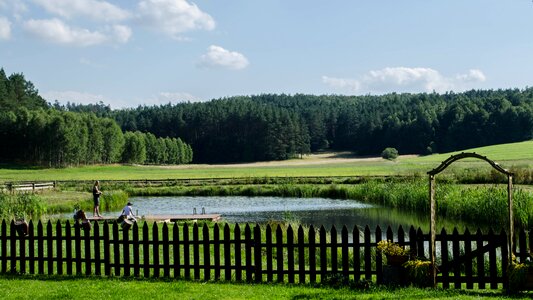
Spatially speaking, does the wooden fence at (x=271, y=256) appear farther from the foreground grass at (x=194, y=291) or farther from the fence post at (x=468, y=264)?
the foreground grass at (x=194, y=291)

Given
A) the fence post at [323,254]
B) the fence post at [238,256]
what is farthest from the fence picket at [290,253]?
the fence post at [238,256]

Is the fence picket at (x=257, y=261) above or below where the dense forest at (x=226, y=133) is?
below

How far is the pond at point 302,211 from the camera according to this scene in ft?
121

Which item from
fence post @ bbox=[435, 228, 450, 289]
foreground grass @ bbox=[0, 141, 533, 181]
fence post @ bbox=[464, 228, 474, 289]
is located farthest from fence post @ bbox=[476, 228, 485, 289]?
foreground grass @ bbox=[0, 141, 533, 181]

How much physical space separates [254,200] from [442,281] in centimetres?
4675

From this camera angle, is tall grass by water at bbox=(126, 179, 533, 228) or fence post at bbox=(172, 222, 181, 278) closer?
fence post at bbox=(172, 222, 181, 278)

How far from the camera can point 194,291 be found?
40.1ft

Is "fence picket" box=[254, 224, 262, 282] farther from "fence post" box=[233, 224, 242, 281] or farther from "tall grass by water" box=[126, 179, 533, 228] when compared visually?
"tall grass by water" box=[126, 179, 533, 228]

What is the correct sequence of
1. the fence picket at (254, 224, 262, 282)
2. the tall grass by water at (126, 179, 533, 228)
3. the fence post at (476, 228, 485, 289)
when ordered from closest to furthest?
the fence post at (476, 228, 485, 289) < the fence picket at (254, 224, 262, 282) < the tall grass by water at (126, 179, 533, 228)

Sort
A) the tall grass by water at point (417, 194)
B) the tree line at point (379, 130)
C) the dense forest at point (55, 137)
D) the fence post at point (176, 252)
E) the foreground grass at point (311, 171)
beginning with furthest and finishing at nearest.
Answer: the tree line at point (379, 130)
the dense forest at point (55, 137)
the foreground grass at point (311, 171)
the tall grass by water at point (417, 194)
the fence post at point (176, 252)

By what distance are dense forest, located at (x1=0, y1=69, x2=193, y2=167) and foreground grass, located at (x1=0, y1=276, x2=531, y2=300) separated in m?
125

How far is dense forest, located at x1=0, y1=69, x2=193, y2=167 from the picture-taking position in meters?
133

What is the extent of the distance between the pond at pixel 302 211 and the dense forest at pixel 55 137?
80.8 metres

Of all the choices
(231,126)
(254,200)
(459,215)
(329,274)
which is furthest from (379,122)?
(329,274)
